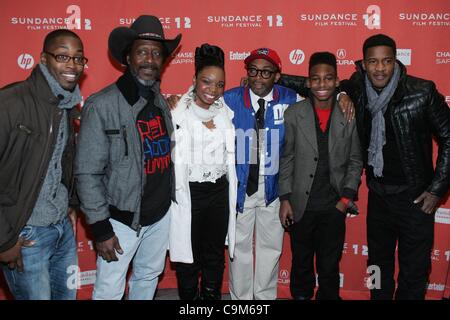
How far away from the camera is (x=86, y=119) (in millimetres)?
2213

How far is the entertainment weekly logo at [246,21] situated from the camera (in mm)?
3473

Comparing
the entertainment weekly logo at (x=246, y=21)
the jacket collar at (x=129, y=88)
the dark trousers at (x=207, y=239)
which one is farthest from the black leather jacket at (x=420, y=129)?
the jacket collar at (x=129, y=88)

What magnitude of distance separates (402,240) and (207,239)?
1.46m

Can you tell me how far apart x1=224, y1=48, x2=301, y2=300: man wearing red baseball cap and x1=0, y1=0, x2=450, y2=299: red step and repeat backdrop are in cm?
62

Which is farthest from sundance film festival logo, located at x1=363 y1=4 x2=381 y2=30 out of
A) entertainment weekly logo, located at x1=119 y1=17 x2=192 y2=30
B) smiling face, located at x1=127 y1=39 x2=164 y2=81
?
smiling face, located at x1=127 y1=39 x2=164 y2=81

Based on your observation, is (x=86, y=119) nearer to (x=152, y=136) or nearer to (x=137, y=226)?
(x=152, y=136)

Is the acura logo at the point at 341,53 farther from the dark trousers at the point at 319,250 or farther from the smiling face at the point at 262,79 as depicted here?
the dark trousers at the point at 319,250

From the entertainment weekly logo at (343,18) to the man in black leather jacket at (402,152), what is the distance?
594 millimetres

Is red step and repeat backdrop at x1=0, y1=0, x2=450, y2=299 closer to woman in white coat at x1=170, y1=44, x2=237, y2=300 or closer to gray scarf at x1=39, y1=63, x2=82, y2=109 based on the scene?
woman in white coat at x1=170, y1=44, x2=237, y2=300

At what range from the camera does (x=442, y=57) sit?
338 cm

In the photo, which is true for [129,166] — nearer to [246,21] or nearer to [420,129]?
[246,21]

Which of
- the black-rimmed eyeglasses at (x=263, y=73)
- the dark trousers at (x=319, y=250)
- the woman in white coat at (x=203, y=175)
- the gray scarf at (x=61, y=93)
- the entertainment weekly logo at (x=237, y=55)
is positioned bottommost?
the dark trousers at (x=319, y=250)

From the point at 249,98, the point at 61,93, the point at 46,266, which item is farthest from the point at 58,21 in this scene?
the point at 46,266

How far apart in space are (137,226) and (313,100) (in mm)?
1558
